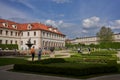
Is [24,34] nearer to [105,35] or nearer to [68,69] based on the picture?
[105,35]

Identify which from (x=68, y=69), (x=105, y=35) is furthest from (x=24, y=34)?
(x=68, y=69)

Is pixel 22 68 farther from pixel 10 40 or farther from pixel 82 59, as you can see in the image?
pixel 10 40

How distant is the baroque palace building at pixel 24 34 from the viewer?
6475 centimetres

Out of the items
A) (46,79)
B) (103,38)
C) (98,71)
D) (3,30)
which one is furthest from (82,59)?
(103,38)

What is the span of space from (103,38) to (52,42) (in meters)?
30.8

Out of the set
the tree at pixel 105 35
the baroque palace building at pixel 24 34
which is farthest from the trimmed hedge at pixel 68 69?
the tree at pixel 105 35

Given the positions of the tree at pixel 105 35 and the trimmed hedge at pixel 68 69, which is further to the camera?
the tree at pixel 105 35

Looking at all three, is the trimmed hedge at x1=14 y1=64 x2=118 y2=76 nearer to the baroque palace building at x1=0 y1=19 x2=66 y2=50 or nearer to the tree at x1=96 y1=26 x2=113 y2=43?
the baroque palace building at x1=0 y1=19 x2=66 y2=50

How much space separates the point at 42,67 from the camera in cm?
1438

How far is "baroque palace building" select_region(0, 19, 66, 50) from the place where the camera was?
64750mm

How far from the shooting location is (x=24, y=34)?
70.5 meters

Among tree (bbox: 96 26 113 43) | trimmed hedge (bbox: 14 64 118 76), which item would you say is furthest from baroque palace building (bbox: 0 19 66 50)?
trimmed hedge (bbox: 14 64 118 76)

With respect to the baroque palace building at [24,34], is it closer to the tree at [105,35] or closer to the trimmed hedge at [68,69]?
the tree at [105,35]

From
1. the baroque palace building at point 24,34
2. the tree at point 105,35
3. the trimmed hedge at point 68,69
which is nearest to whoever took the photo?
the trimmed hedge at point 68,69
